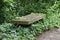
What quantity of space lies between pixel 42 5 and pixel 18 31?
4.11 m

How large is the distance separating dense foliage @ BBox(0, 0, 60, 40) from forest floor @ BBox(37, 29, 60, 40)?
0.24 m

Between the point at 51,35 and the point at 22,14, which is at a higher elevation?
the point at 22,14

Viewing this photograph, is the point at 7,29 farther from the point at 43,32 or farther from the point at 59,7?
the point at 59,7

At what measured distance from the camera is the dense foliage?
7.82m

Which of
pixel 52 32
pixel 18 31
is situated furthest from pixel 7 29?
pixel 52 32

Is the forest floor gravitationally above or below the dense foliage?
below

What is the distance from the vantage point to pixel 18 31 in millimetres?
8164

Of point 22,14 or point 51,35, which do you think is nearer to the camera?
point 51,35

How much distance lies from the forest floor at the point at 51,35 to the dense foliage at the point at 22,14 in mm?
245

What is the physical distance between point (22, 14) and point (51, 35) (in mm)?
2612

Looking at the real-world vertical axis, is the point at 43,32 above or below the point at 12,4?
below

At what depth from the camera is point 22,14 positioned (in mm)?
11016

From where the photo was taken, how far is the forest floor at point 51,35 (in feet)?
28.2

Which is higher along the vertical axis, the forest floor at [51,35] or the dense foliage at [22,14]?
the dense foliage at [22,14]
